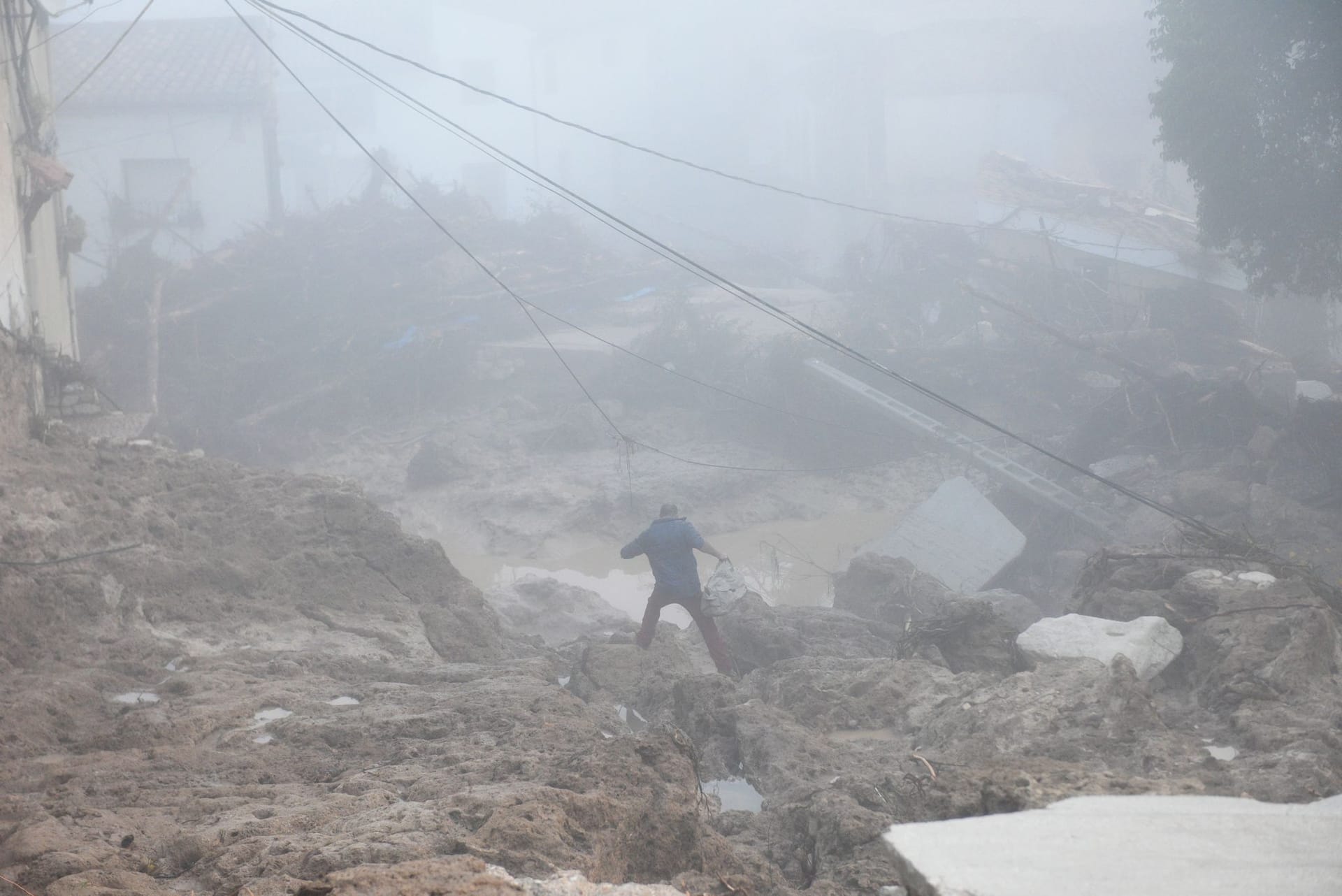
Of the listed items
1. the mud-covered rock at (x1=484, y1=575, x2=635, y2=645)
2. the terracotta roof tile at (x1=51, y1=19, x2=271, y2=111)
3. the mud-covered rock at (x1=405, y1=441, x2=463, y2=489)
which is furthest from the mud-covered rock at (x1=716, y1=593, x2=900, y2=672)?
the terracotta roof tile at (x1=51, y1=19, x2=271, y2=111)

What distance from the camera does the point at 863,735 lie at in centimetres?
520

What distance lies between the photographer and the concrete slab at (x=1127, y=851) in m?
2.29

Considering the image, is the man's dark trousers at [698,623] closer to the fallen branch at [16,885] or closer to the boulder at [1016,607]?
the boulder at [1016,607]

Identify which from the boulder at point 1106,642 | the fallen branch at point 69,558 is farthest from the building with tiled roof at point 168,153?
the boulder at point 1106,642

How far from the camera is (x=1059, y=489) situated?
12.4 metres

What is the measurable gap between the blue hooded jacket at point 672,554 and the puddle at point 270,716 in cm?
392

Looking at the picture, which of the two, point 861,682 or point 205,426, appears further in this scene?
point 205,426

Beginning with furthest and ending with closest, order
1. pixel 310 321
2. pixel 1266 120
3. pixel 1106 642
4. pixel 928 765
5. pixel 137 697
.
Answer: pixel 310 321, pixel 1266 120, pixel 1106 642, pixel 137 697, pixel 928 765

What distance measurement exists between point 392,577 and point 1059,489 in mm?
8956

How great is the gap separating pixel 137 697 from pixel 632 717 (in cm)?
304

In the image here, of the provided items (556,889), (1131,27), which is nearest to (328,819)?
(556,889)

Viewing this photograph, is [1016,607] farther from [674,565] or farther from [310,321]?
[310,321]

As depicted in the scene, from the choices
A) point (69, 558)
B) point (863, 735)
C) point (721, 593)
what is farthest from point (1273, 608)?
point (69, 558)

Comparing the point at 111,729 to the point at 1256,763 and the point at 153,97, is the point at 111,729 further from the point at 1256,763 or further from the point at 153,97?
the point at 153,97
